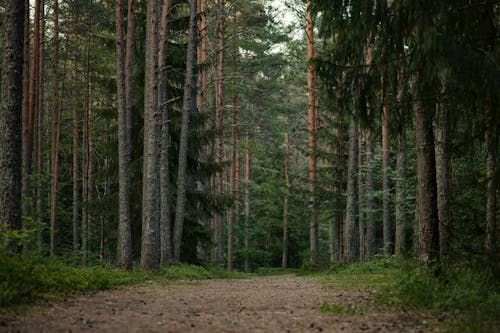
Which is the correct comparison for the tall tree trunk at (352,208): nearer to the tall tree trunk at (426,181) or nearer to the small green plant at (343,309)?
the tall tree trunk at (426,181)

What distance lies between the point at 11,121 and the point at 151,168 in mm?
6036

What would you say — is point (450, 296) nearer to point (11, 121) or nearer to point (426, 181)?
point (426, 181)

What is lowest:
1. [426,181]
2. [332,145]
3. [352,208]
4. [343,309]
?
[343,309]

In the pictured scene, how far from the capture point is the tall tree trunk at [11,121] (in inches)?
364

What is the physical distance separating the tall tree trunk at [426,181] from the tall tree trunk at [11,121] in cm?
761

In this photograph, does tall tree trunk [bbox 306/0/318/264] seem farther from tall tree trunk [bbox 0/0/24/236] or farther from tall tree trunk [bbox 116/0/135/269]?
tall tree trunk [bbox 0/0/24/236]

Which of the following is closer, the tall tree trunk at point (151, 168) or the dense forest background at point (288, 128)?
the dense forest background at point (288, 128)

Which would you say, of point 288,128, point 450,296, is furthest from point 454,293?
point 288,128

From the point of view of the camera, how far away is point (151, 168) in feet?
49.4

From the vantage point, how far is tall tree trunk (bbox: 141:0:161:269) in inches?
586

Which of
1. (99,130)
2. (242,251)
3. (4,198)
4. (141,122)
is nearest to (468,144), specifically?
(4,198)

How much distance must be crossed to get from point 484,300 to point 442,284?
87 cm

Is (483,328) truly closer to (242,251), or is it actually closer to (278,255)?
(242,251)

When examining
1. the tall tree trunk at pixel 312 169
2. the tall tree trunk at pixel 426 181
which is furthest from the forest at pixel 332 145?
the tall tree trunk at pixel 312 169
